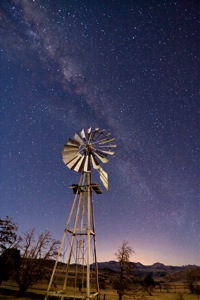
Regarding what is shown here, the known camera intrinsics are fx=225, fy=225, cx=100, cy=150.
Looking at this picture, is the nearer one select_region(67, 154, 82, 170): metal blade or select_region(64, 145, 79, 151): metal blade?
select_region(67, 154, 82, 170): metal blade

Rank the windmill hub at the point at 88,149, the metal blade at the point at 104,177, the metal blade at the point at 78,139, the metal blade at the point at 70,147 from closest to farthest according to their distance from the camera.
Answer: the metal blade at the point at 104,177 → the metal blade at the point at 70,147 → the windmill hub at the point at 88,149 → the metal blade at the point at 78,139

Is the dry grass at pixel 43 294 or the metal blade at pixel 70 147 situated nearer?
the metal blade at pixel 70 147

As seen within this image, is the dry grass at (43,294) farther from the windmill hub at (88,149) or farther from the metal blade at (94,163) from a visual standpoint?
the windmill hub at (88,149)

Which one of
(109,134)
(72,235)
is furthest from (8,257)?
(109,134)

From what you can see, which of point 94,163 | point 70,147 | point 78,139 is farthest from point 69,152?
point 94,163

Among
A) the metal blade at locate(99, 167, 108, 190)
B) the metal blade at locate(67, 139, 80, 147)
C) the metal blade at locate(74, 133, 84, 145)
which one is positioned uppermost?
the metal blade at locate(74, 133, 84, 145)

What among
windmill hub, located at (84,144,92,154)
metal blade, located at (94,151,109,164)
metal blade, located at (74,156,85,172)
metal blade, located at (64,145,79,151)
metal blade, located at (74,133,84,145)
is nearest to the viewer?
metal blade, located at (74,156,85,172)

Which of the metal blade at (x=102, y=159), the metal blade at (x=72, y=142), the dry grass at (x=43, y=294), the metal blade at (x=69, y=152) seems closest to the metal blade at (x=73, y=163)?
the metal blade at (x=69, y=152)

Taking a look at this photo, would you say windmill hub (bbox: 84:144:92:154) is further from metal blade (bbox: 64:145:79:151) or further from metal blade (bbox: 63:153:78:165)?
metal blade (bbox: 63:153:78:165)

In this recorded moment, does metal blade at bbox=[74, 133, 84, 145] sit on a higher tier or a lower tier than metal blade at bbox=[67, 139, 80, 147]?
higher

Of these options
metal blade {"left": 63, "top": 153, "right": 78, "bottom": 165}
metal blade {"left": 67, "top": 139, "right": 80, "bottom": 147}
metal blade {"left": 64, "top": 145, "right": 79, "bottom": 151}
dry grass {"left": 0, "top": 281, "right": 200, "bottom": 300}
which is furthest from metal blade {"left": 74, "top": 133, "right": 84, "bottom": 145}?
dry grass {"left": 0, "top": 281, "right": 200, "bottom": 300}

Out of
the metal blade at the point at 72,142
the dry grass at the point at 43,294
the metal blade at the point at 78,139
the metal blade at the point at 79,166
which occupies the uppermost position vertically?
the metal blade at the point at 78,139

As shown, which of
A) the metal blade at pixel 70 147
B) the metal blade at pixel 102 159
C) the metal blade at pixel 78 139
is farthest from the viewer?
the metal blade at pixel 78 139

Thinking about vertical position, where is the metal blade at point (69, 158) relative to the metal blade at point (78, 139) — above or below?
below
